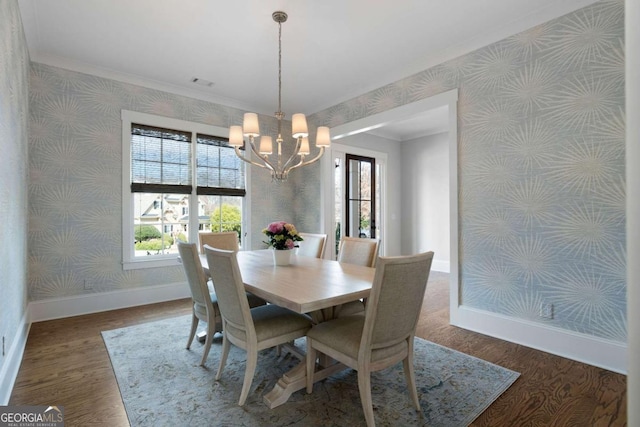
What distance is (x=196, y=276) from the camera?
2.32 meters

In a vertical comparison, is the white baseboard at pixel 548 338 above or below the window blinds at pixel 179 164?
below

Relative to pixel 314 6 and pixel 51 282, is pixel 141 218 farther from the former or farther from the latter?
pixel 314 6

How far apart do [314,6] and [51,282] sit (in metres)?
3.84

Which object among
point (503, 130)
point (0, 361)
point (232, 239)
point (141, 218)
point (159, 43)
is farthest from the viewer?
point (141, 218)

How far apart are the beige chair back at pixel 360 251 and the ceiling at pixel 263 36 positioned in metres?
1.95

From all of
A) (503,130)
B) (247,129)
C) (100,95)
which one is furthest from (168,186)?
(503,130)

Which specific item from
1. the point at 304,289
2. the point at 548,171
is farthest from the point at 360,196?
the point at 304,289

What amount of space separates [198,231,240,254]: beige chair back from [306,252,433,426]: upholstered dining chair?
6.44 ft

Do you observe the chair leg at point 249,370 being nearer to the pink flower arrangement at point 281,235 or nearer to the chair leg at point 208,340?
the chair leg at point 208,340

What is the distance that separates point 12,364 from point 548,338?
13.2 ft

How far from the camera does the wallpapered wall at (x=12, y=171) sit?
1.91 metres

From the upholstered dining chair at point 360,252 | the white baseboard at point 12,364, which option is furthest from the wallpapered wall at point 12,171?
the upholstered dining chair at point 360,252

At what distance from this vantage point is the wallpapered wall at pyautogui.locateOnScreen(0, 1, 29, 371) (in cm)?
191

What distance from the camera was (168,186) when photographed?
13.7ft
